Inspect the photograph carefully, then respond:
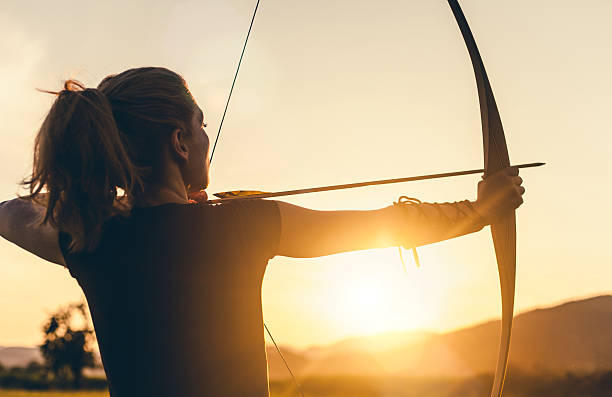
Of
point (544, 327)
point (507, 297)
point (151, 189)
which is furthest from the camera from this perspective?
point (544, 327)

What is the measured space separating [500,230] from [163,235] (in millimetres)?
1074

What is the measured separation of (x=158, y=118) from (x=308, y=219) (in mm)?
360

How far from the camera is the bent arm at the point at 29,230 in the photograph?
3.73 feet

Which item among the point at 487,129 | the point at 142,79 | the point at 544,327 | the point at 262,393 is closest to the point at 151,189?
the point at 142,79

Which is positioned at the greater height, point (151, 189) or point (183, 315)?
point (151, 189)

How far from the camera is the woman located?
36.1 inches

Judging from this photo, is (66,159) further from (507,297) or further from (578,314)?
(578,314)

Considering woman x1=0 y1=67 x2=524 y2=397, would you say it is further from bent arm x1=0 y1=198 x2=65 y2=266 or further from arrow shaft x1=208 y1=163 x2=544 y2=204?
arrow shaft x1=208 y1=163 x2=544 y2=204

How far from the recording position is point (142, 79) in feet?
3.53

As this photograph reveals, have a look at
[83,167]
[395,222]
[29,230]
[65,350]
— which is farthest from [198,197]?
[65,350]

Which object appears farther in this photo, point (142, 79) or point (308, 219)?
point (142, 79)

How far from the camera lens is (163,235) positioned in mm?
928

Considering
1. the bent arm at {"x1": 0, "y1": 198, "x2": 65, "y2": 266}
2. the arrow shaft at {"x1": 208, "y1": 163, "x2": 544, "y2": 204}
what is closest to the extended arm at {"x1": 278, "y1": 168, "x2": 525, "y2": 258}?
the arrow shaft at {"x1": 208, "y1": 163, "x2": 544, "y2": 204}

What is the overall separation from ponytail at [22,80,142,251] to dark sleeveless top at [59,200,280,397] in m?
0.07
